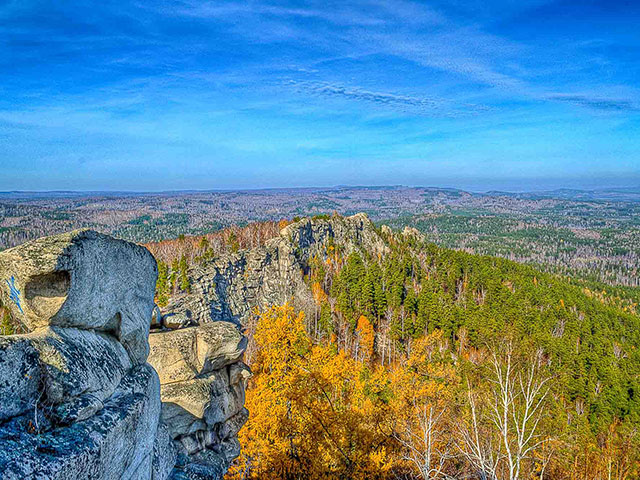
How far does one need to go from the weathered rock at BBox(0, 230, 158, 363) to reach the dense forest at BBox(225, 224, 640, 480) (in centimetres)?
736

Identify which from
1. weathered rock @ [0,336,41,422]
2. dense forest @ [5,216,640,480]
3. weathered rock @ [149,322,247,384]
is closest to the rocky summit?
weathered rock @ [0,336,41,422]

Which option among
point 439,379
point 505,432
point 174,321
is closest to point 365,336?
point 439,379

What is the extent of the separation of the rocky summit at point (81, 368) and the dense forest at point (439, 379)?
15.4ft

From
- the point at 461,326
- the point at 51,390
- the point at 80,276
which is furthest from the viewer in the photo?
the point at 461,326

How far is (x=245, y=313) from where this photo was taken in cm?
7406

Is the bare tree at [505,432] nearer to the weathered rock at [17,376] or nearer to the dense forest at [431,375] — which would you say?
the dense forest at [431,375]

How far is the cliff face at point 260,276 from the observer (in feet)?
220

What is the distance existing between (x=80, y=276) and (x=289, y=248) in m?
80.5

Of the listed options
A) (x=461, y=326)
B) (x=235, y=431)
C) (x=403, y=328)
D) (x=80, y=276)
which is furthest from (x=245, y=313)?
(x=80, y=276)

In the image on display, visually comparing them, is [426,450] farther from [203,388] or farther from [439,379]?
[439,379]

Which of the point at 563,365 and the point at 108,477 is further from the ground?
the point at 108,477

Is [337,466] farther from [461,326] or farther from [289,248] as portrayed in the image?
[289,248]

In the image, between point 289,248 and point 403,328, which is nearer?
point 403,328

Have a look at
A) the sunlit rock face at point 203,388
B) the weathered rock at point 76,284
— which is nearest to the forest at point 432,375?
the sunlit rock face at point 203,388
